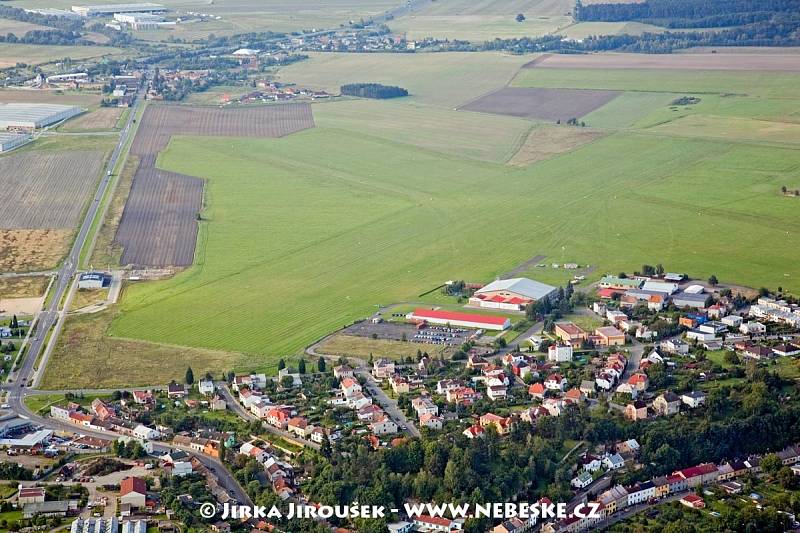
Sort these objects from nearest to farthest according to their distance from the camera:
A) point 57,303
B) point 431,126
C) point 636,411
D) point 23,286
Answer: point 636,411
point 57,303
point 23,286
point 431,126

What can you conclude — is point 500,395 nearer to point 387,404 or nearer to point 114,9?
point 387,404

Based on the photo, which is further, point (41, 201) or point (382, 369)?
point (41, 201)

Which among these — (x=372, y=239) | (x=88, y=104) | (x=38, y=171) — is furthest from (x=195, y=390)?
(x=88, y=104)

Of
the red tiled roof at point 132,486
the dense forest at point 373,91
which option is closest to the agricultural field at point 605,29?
the dense forest at point 373,91

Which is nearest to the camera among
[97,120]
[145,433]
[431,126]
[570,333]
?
[145,433]

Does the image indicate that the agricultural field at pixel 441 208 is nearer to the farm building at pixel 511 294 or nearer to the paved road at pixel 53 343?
the farm building at pixel 511 294

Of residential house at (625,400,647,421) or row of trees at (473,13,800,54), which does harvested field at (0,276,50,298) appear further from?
row of trees at (473,13,800,54)

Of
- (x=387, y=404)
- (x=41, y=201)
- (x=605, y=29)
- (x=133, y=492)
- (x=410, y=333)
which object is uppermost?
(x=605, y=29)

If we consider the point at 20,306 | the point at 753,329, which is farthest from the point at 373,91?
the point at 753,329

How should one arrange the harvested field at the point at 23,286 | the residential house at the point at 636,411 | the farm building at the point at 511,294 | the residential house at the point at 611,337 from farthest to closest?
the harvested field at the point at 23,286
the farm building at the point at 511,294
the residential house at the point at 611,337
the residential house at the point at 636,411
